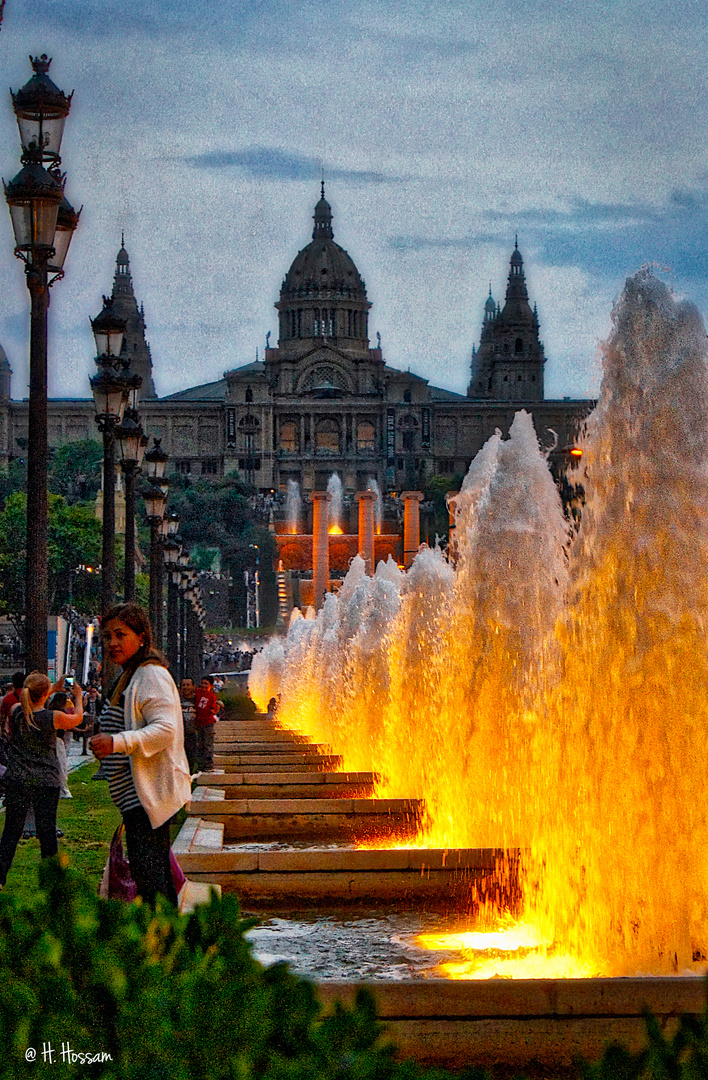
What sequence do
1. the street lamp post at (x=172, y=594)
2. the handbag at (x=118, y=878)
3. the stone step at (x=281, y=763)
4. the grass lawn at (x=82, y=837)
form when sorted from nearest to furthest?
the handbag at (x=118, y=878) < the grass lawn at (x=82, y=837) < the stone step at (x=281, y=763) < the street lamp post at (x=172, y=594)

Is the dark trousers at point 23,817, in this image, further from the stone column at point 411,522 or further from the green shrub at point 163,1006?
the stone column at point 411,522

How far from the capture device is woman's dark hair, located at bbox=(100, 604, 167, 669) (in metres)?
5.50

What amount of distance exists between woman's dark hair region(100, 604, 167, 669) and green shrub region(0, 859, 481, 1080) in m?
1.48

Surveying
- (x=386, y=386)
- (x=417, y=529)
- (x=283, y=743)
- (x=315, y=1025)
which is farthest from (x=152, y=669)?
(x=386, y=386)

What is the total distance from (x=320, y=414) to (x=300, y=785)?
438ft

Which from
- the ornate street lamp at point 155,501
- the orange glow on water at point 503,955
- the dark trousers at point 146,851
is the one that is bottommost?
the orange glow on water at point 503,955

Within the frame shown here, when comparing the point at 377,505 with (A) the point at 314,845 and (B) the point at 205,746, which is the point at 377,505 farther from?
A: (A) the point at 314,845

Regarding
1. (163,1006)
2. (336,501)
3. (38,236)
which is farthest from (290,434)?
(163,1006)

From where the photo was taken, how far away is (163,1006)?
3.54 metres

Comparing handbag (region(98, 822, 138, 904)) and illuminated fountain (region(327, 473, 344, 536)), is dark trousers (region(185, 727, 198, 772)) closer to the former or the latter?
handbag (region(98, 822, 138, 904))

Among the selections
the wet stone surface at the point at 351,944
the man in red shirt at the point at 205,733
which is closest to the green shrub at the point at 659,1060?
the wet stone surface at the point at 351,944

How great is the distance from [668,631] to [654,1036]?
3914 millimetres

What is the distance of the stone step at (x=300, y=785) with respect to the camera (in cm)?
1302

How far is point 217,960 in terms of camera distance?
3.82m
